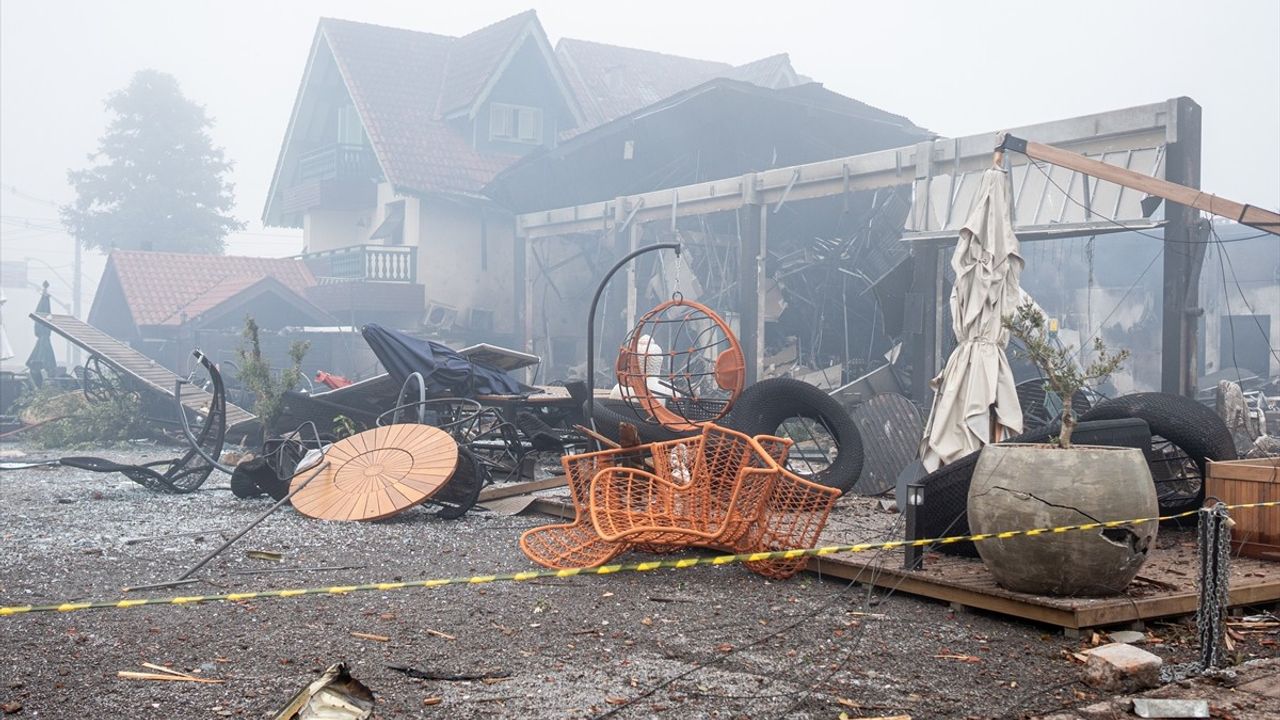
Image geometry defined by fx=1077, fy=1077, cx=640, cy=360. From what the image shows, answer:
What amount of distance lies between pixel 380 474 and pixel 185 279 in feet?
65.3

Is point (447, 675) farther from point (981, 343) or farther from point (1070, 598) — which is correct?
point (981, 343)

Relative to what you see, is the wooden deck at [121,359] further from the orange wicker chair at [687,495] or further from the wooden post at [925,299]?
the orange wicker chair at [687,495]

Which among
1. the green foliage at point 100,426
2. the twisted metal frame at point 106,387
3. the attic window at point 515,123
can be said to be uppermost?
the attic window at point 515,123

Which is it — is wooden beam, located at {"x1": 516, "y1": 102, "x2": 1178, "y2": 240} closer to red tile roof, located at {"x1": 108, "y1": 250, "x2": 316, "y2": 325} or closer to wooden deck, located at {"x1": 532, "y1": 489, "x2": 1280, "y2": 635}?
wooden deck, located at {"x1": 532, "y1": 489, "x2": 1280, "y2": 635}

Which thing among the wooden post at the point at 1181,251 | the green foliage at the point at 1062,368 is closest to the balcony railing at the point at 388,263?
the wooden post at the point at 1181,251

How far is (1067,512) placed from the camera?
15.8 feet

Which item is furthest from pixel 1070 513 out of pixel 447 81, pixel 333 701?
pixel 447 81

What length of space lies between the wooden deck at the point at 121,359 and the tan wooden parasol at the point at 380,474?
679 centimetres

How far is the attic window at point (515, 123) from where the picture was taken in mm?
24922

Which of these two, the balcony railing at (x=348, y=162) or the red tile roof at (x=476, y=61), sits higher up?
the red tile roof at (x=476, y=61)

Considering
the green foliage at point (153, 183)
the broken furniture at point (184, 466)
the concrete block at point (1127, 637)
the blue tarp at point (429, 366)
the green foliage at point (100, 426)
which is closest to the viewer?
the concrete block at point (1127, 637)

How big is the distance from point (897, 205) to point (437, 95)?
12.8 m

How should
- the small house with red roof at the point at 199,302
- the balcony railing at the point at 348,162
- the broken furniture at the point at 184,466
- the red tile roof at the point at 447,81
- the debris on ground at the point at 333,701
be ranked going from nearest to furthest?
the debris on ground at the point at 333,701
the broken furniture at the point at 184,466
the small house with red roof at the point at 199,302
the red tile roof at the point at 447,81
the balcony railing at the point at 348,162

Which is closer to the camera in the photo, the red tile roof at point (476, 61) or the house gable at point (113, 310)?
the red tile roof at point (476, 61)
